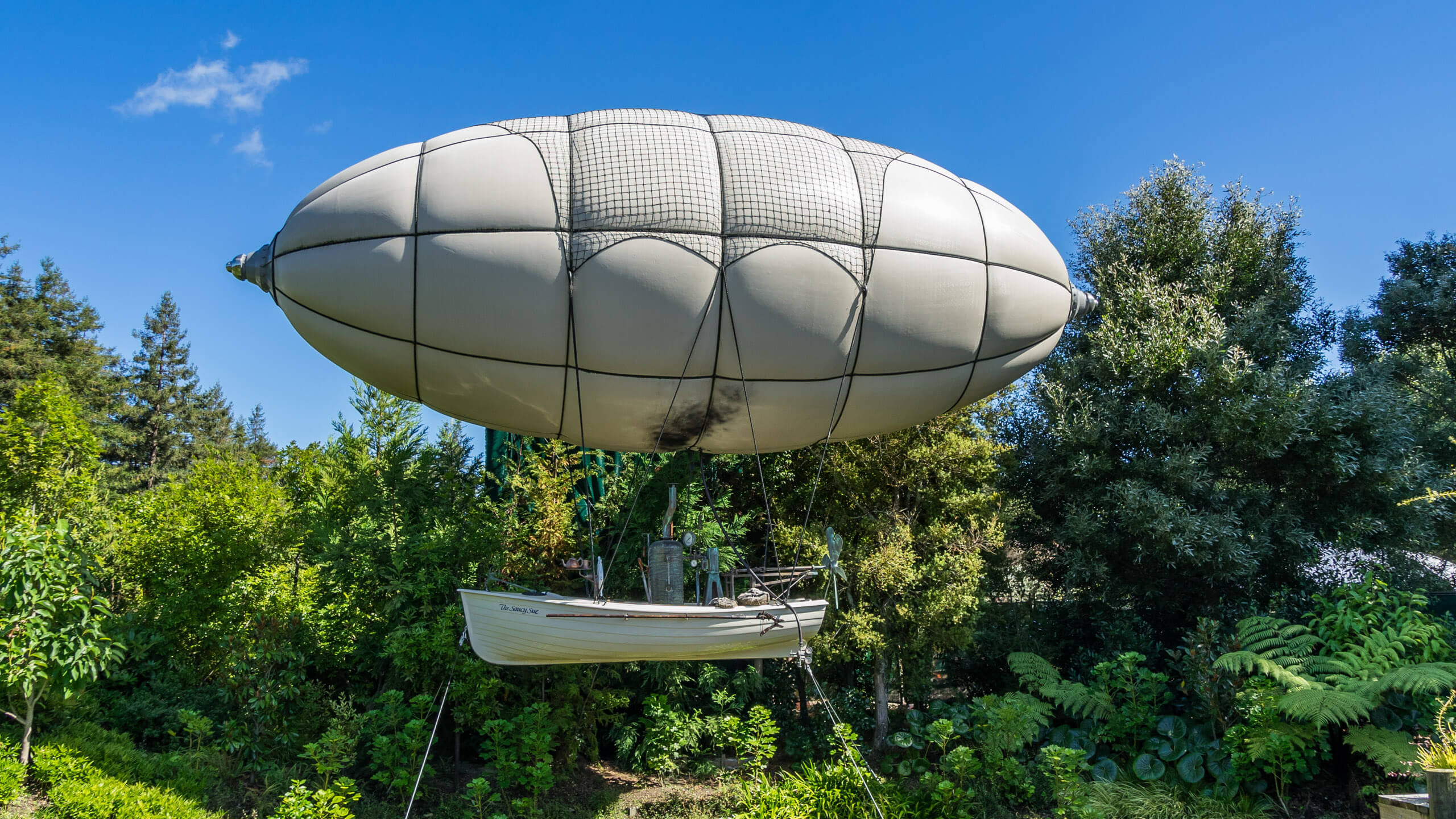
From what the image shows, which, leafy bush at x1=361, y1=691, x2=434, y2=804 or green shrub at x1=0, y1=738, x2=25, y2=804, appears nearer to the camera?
green shrub at x1=0, y1=738, x2=25, y2=804

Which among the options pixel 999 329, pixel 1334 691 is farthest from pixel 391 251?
pixel 1334 691

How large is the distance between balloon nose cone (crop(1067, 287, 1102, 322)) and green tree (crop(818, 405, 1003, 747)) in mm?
2769

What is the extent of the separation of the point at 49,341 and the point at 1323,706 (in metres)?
31.6

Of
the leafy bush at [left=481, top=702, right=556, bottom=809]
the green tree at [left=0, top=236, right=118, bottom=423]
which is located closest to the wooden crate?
the leafy bush at [left=481, top=702, right=556, bottom=809]

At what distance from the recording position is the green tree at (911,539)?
9695 mm

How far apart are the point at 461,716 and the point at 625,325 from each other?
544 centimetres

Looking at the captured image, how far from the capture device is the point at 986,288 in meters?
6.17

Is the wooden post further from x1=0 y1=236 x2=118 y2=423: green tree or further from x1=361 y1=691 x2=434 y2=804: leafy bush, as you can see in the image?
x1=0 y1=236 x2=118 y2=423: green tree

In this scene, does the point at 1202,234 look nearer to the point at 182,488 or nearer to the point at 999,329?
the point at 999,329

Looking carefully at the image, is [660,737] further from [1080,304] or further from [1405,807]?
[1405,807]

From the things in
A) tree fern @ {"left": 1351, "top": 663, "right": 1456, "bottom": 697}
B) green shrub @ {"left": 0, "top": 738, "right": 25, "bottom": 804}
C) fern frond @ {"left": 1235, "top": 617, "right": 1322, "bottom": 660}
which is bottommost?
green shrub @ {"left": 0, "top": 738, "right": 25, "bottom": 804}

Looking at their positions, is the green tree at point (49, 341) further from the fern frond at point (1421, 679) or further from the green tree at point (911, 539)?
the fern frond at point (1421, 679)

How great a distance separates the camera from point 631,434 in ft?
20.6

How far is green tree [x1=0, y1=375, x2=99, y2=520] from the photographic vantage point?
8609 millimetres
